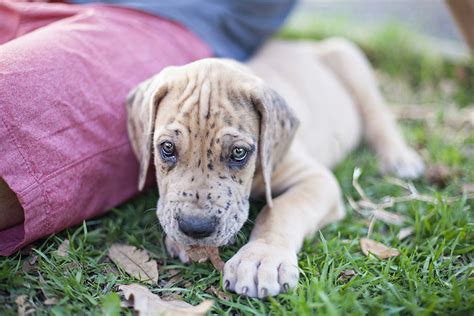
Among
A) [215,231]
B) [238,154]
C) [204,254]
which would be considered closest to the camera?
[215,231]

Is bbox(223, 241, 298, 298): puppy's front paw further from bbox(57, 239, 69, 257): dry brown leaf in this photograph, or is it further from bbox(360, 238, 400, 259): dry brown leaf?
bbox(57, 239, 69, 257): dry brown leaf

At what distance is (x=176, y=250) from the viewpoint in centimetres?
376

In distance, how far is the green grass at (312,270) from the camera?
3.10 m

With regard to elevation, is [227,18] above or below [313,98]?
above

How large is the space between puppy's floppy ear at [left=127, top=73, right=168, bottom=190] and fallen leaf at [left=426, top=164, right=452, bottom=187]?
9.26 ft

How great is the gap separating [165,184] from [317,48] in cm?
378

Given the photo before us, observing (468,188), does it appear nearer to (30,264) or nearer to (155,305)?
(155,305)

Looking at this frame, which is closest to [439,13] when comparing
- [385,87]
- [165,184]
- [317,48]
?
[385,87]

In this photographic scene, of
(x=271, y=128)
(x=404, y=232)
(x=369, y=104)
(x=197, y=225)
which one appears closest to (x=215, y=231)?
(x=197, y=225)

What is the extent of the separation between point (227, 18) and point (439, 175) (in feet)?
8.55

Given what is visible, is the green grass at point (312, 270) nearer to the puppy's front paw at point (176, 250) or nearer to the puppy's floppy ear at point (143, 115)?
the puppy's front paw at point (176, 250)

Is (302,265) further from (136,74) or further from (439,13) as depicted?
(439,13)

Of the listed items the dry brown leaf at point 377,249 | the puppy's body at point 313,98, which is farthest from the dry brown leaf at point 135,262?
the puppy's body at point 313,98

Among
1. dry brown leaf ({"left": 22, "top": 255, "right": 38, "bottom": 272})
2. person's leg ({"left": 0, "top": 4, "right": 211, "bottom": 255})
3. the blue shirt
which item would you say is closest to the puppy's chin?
person's leg ({"left": 0, "top": 4, "right": 211, "bottom": 255})
